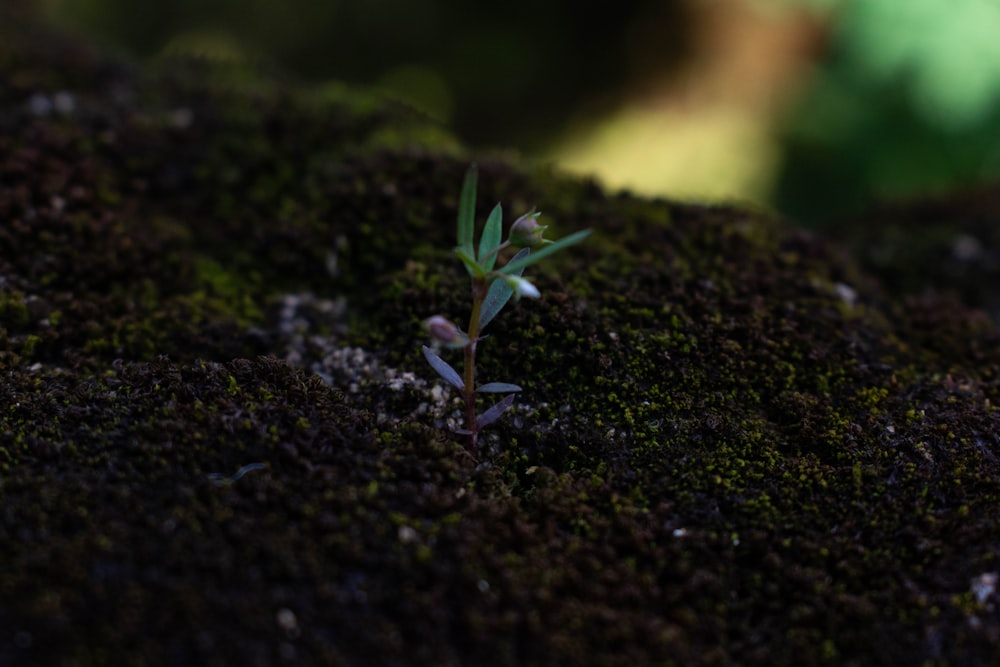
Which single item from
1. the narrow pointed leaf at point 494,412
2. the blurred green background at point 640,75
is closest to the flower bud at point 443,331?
the narrow pointed leaf at point 494,412

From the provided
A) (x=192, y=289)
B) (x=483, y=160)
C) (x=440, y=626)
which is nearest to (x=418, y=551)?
(x=440, y=626)

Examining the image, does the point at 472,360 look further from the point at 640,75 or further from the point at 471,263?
the point at 640,75

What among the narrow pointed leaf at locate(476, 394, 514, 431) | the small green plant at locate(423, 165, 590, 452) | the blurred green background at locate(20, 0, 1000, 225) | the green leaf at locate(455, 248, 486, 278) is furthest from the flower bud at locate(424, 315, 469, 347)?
the blurred green background at locate(20, 0, 1000, 225)

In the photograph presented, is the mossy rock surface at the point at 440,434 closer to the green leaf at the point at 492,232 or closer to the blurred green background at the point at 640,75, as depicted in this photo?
the green leaf at the point at 492,232

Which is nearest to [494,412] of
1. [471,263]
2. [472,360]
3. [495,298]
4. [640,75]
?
[472,360]

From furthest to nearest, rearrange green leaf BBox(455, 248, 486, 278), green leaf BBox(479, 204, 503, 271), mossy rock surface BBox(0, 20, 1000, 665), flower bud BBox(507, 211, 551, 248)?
green leaf BBox(479, 204, 503, 271) < flower bud BBox(507, 211, 551, 248) < green leaf BBox(455, 248, 486, 278) < mossy rock surface BBox(0, 20, 1000, 665)

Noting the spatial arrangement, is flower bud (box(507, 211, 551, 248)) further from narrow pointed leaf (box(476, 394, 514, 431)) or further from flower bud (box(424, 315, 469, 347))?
narrow pointed leaf (box(476, 394, 514, 431))

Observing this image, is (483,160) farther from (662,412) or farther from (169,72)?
(169,72)

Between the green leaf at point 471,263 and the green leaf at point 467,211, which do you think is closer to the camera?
the green leaf at point 471,263
